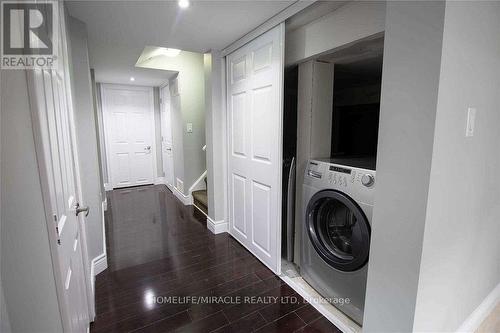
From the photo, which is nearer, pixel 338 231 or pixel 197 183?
pixel 338 231

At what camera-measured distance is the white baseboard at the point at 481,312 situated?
144 centimetres

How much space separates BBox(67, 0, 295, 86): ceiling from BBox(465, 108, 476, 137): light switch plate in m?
1.25

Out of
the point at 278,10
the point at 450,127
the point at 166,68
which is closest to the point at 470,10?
the point at 450,127

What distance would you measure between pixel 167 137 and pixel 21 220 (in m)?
4.37

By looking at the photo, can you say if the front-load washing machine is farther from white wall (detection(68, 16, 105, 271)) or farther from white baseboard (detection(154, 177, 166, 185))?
white baseboard (detection(154, 177, 166, 185))

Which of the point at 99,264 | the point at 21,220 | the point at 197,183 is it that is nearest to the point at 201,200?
the point at 197,183

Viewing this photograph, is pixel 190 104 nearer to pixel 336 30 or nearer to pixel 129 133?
pixel 129 133

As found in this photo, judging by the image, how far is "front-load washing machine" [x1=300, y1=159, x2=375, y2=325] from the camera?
58.8 inches

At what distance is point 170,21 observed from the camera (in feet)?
6.31

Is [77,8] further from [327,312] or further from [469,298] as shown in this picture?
[469,298]

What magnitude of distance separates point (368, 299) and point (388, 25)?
1226 millimetres

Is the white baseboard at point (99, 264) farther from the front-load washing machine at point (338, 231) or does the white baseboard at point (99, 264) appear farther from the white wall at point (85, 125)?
the front-load washing machine at point (338, 231)

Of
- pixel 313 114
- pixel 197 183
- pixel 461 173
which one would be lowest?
pixel 197 183

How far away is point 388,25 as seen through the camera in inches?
40.0
